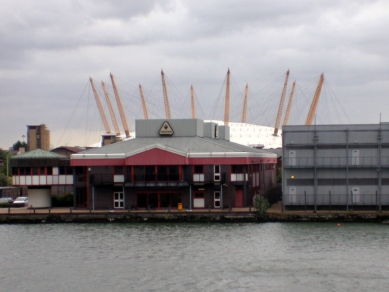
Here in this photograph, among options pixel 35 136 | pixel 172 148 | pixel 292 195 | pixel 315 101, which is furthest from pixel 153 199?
pixel 315 101

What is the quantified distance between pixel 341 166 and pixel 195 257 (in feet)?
74.9

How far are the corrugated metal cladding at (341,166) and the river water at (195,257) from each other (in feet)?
17.0

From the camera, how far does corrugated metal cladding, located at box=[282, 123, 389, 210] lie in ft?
212

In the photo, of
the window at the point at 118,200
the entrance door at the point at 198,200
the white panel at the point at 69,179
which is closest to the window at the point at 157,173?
the entrance door at the point at 198,200

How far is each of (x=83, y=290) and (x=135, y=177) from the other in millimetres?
31327

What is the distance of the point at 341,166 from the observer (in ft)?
212

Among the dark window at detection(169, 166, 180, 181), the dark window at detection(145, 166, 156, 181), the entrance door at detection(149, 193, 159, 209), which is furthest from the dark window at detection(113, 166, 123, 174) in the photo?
the dark window at detection(169, 166, 180, 181)

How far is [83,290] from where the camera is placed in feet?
123

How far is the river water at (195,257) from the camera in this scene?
38.5 m

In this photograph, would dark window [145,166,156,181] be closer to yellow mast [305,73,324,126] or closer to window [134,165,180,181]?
window [134,165,180,181]

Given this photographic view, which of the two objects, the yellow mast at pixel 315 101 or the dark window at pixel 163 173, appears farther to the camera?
the yellow mast at pixel 315 101

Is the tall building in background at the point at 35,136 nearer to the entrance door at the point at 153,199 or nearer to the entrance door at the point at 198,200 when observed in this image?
the entrance door at the point at 153,199

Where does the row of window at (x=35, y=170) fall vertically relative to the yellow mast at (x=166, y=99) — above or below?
below

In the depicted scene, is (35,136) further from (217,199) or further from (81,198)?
(217,199)
